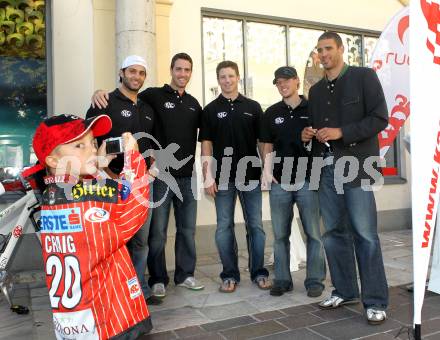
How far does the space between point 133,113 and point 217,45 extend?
3044 mm

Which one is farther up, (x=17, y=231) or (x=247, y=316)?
(x=17, y=231)

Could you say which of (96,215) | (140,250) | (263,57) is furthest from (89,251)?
(263,57)

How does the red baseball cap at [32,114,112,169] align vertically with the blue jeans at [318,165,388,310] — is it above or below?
above

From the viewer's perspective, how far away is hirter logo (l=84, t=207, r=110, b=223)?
2.54 metres

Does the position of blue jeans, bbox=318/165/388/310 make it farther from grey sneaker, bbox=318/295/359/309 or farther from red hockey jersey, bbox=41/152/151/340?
red hockey jersey, bbox=41/152/151/340

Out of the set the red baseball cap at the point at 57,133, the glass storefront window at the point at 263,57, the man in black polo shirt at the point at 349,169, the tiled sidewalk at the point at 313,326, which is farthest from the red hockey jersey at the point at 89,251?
the glass storefront window at the point at 263,57

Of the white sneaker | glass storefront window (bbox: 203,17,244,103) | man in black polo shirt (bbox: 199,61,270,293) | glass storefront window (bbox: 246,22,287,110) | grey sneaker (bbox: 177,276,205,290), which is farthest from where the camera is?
glass storefront window (bbox: 246,22,287,110)

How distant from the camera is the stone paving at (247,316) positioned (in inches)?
135

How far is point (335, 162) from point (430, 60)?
4.02ft

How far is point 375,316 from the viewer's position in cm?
349

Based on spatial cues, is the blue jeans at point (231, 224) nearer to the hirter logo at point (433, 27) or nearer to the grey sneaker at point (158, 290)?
the grey sneaker at point (158, 290)

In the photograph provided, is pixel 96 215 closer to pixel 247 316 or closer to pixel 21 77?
Answer: pixel 247 316

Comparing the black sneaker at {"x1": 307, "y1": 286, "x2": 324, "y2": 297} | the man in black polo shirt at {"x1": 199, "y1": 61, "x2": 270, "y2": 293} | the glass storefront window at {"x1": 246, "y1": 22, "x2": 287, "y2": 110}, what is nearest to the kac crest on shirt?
the man in black polo shirt at {"x1": 199, "y1": 61, "x2": 270, "y2": 293}

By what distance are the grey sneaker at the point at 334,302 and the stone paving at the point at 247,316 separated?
0.05m
